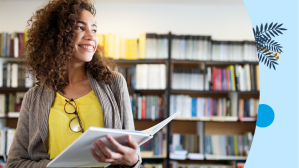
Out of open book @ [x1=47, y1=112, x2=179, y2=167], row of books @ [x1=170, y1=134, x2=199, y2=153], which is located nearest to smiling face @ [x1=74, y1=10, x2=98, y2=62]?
open book @ [x1=47, y1=112, x2=179, y2=167]

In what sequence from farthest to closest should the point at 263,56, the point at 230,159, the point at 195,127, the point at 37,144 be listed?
the point at 195,127, the point at 230,159, the point at 263,56, the point at 37,144

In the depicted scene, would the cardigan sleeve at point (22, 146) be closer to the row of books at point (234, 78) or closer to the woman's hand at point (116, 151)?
the woman's hand at point (116, 151)

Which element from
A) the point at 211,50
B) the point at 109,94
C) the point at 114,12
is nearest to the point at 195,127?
the point at 211,50

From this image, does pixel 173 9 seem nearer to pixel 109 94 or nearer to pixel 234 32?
pixel 234 32

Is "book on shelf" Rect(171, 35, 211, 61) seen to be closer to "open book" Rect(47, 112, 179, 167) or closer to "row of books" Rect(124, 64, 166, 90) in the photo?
"row of books" Rect(124, 64, 166, 90)

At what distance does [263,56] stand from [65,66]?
95cm

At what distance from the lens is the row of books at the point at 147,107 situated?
8.95ft

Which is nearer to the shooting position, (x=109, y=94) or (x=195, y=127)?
(x=109, y=94)

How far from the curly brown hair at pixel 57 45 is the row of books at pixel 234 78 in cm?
200

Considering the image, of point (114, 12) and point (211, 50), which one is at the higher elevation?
point (114, 12)

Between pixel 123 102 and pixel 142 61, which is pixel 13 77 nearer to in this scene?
pixel 142 61

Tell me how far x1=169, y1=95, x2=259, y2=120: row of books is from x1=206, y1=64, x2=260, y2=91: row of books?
0.16 metres

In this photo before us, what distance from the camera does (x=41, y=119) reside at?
910 mm

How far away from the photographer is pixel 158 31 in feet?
10.2
